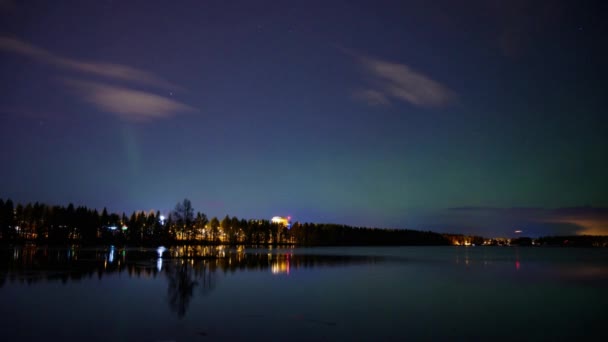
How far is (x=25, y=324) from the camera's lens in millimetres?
19938

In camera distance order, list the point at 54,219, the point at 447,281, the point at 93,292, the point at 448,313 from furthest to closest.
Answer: the point at 54,219
the point at 447,281
the point at 93,292
the point at 448,313

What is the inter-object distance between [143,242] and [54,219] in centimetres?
3134

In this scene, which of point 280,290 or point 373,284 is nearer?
point 280,290

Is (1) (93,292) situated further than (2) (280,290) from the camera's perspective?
No

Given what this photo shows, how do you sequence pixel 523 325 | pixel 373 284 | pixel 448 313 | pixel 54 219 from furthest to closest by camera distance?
1. pixel 54 219
2. pixel 373 284
3. pixel 448 313
4. pixel 523 325

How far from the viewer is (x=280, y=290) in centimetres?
3578

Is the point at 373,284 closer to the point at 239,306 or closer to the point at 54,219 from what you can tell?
the point at 239,306

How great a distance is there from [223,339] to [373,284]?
25.1 metres

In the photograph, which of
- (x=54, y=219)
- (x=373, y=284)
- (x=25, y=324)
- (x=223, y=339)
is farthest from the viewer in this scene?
(x=54, y=219)

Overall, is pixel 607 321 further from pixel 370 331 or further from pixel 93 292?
pixel 93 292

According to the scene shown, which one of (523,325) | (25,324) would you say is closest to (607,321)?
(523,325)

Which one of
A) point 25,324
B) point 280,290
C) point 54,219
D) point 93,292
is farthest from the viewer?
point 54,219

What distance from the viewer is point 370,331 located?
69.0 ft

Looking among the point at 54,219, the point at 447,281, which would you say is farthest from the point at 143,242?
the point at 447,281
